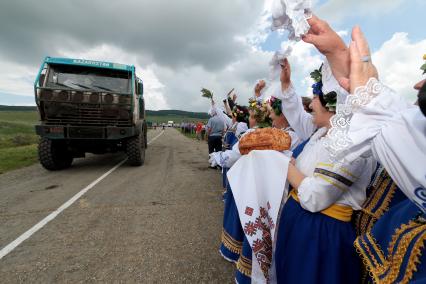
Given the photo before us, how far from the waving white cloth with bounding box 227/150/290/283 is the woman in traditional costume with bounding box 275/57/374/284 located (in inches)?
4.9

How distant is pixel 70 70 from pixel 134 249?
19.8 feet

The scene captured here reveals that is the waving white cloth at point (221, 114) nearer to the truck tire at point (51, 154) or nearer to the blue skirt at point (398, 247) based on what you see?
the truck tire at point (51, 154)

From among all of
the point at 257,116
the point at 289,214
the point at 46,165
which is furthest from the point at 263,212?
the point at 46,165

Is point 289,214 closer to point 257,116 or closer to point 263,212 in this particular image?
point 263,212

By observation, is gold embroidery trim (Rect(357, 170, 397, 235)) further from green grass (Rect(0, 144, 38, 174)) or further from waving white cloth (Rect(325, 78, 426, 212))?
green grass (Rect(0, 144, 38, 174))

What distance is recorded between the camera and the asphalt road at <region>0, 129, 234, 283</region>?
2.44m

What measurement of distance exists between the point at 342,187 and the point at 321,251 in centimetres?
36

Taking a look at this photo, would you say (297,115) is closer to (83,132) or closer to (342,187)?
(342,187)

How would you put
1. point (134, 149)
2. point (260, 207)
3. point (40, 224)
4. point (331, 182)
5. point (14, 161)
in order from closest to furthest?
point (331, 182) < point (260, 207) < point (40, 224) < point (134, 149) < point (14, 161)

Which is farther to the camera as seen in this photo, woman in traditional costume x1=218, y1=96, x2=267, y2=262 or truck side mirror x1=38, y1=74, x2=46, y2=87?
truck side mirror x1=38, y1=74, x2=46, y2=87

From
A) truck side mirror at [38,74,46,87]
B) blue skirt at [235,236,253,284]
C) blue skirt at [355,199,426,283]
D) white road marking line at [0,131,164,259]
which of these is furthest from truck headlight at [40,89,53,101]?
blue skirt at [355,199,426,283]

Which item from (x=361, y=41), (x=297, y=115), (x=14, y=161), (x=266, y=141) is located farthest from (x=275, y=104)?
(x=14, y=161)

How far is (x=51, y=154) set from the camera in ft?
22.1

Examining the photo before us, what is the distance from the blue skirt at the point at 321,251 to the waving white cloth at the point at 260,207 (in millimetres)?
199
